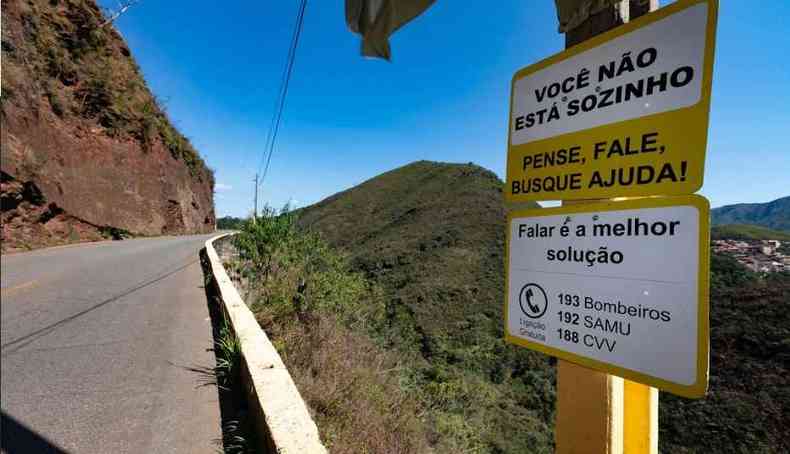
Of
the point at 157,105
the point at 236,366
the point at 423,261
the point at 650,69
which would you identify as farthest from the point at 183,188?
the point at 423,261

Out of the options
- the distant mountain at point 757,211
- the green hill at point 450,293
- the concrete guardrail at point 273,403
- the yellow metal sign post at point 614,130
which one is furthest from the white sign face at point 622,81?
the distant mountain at point 757,211

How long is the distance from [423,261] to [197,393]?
6071cm

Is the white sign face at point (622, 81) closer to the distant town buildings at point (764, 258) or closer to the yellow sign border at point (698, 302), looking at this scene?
the yellow sign border at point (698, 302)

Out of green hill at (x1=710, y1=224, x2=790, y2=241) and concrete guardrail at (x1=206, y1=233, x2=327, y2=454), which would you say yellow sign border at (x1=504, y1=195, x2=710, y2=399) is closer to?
concrete guardrail at (x1=206, y1=233, x2=327, y2=454)

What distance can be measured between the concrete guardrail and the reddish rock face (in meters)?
9.60

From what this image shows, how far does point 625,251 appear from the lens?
0.94 metres

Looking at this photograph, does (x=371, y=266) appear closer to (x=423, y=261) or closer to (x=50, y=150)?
(x=423, y=261)

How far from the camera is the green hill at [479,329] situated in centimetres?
834

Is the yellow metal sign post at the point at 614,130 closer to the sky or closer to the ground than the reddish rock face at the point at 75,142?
closer to the ground

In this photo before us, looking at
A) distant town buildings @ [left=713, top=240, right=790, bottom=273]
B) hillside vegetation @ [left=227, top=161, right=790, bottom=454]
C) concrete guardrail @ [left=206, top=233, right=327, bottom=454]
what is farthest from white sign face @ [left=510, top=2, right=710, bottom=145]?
distant town buildings @ [left=713, top=240, right=790, bottom=273]

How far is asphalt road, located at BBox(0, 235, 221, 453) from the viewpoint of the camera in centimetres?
238

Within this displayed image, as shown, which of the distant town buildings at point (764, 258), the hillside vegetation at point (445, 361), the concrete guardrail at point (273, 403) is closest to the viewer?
the concrete guardrail at point (273, 403)

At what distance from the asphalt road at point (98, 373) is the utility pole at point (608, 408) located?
2343 mm

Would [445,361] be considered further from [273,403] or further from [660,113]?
[660,113]
